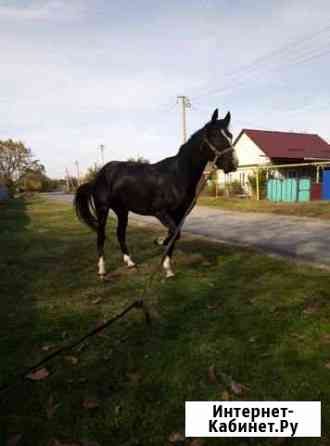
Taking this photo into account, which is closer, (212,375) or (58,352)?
(58,352)

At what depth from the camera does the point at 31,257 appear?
7570 mm

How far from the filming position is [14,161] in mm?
79625

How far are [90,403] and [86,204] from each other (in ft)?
15.2

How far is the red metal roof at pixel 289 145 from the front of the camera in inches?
1165

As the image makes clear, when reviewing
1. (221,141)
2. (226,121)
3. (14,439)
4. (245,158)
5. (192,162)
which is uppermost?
(245,158)

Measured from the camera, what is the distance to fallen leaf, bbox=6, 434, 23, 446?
210cm

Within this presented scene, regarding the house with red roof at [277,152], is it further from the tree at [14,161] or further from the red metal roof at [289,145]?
the tree at [14,161]

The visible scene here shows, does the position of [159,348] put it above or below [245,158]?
below

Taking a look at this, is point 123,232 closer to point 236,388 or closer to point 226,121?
point 226,121

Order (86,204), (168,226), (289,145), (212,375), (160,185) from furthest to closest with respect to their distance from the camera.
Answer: (289,145), (86,204), (160,185), (168,226), (212,375)

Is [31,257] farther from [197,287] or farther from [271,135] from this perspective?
[271,135]

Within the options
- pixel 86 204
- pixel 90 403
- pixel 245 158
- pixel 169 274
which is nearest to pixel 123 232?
pixel 86 204

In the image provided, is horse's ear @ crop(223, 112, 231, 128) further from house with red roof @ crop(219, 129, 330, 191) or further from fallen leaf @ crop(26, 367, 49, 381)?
house with red roof @ crop(219, 129, 330, 191)

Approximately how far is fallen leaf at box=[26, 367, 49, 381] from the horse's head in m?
3.43
